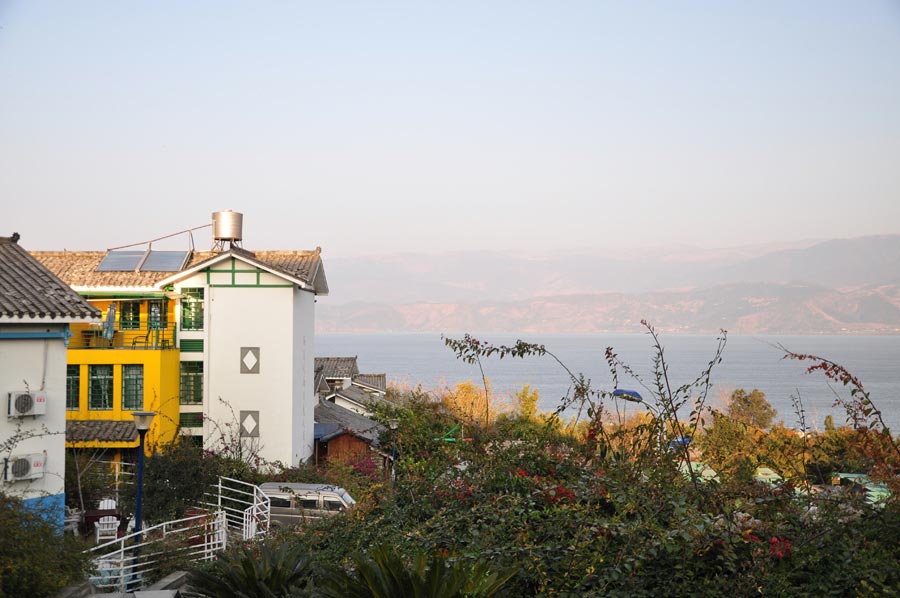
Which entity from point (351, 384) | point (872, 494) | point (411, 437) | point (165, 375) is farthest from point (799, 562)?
point (351, 384)

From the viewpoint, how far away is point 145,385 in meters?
26.4

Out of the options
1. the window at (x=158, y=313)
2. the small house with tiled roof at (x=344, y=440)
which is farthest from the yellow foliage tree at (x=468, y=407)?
the window at (x=158, y=313)

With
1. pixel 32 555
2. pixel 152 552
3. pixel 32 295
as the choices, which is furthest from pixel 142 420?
pixel 32 555

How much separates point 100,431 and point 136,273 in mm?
6062

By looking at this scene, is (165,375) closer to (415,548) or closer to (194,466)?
(194,466)

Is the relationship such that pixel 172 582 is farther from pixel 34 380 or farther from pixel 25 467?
pixel 34 380

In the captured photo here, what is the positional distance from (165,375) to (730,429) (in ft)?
65.4

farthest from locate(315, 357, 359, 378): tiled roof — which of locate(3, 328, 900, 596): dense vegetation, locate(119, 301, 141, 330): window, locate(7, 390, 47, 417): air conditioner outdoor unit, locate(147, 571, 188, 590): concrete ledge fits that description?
locate(3, 328, 900, 596): dense vegetation

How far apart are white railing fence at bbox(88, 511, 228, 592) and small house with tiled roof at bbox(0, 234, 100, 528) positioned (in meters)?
2.32

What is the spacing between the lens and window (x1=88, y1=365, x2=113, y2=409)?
26172mm

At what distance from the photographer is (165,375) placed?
27.0 metres

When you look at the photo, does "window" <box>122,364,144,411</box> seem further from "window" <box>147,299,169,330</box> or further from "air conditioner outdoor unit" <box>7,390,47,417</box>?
"air conditioner outdoor unit" <box>7,390,47,417</box>

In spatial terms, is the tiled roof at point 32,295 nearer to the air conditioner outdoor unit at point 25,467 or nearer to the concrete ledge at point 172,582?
the air conditioner outdoor unit at point 25,467

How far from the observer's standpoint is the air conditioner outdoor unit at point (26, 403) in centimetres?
1463
